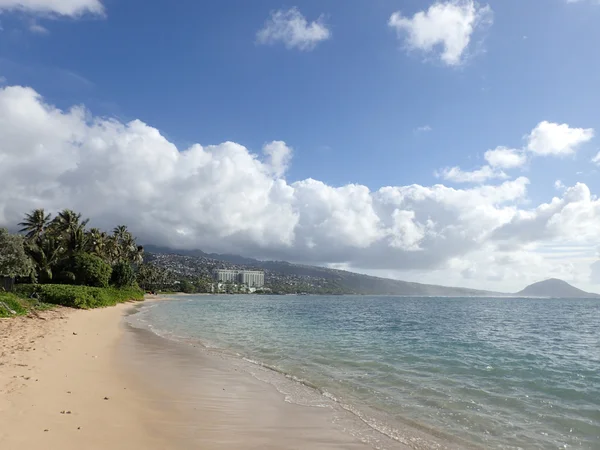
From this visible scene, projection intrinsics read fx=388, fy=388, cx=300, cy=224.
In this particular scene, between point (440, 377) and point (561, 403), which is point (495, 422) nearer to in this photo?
point (561, 403)

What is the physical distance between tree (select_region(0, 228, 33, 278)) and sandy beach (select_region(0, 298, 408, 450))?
1174 inches

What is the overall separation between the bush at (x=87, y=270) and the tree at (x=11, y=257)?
17671 millimetres

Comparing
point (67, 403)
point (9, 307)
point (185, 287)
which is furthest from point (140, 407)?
point (185, 287)

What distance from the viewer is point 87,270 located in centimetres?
5912

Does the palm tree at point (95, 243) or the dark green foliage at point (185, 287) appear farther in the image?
the dark green foliage at point (185, 287)

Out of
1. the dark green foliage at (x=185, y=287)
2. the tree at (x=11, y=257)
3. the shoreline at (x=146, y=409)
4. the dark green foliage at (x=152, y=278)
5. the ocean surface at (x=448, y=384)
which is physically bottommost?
the dark green foliage at (x=185, y=287)

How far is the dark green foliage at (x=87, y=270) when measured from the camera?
59.0 metres

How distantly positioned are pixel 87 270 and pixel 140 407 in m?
58.1

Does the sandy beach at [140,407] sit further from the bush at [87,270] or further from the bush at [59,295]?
the bush at [87,270]

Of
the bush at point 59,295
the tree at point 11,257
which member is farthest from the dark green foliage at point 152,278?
the tree at point 11,257

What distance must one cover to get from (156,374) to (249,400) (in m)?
4.22

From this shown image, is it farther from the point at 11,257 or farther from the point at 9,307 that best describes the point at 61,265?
the point at 9,307

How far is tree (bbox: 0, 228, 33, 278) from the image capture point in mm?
39125

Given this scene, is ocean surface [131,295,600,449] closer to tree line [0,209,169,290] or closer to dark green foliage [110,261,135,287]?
tree line [0,209,169,290]
